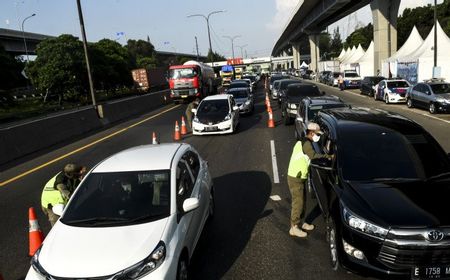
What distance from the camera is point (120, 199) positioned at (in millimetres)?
5301

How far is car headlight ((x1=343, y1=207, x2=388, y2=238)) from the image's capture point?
14.6ft

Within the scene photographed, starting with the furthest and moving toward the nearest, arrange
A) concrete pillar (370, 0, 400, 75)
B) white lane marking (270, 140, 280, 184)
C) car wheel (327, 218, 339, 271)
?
concrete pillar (370, 0, 400, 75) → white lane marking (270, 140, 280, 184) → car wheel (327, 218, 339, 271)

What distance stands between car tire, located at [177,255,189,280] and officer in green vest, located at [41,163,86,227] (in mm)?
2303

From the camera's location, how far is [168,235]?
4.66 meters

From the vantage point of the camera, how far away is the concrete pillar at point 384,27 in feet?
145

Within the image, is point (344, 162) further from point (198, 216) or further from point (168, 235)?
point (168, 235)

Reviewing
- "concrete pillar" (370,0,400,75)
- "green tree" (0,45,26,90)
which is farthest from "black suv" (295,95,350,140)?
"green tree" (0,45,26,90)

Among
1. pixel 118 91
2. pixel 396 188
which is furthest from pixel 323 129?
pixel 118 91

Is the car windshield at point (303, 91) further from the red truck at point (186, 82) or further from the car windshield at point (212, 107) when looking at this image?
the red truck at point (186, 82)

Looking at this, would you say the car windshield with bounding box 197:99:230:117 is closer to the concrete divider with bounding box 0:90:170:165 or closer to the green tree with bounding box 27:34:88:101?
the concrete divider with bounding box 0:90:170:165

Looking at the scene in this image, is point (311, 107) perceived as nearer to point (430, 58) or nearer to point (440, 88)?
point (440, 88)

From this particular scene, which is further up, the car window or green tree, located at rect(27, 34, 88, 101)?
green tree, located at rect(27, 34, 88, 101)

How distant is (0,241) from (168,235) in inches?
162

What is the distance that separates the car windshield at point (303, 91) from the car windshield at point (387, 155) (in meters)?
12.9
